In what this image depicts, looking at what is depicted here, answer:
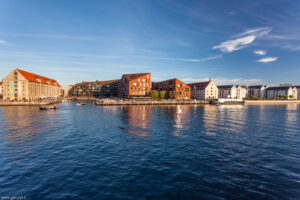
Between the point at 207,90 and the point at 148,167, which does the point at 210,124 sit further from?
the point at 207,90

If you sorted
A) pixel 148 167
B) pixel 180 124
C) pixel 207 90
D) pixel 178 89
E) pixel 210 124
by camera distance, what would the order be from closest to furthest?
pixel 148 167
pixel 180 124
pixel 210 124
pixel 178 89
pixel 207 90

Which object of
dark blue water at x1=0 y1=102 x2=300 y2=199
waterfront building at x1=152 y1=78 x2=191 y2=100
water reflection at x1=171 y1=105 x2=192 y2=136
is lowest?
dark blue water at x1=0 y1=102 x2=300 y2=199

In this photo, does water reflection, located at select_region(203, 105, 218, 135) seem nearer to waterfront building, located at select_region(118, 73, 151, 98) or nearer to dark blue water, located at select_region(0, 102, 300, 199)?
dark blue water, located at select_region(0, 102, 300, 199)

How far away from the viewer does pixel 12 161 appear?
1861 cm

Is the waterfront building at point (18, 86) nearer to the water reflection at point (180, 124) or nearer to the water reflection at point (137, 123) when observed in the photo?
the water reflection at point (137, 123)

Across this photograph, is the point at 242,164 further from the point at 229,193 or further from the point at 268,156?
the point at 229,193

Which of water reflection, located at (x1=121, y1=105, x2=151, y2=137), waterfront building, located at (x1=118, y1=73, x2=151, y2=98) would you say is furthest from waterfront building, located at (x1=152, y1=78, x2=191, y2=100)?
water reflection, located at (x1=121, y1=105, x2=151, y2=137)

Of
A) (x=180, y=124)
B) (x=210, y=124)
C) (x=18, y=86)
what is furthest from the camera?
(x=18, y=86)

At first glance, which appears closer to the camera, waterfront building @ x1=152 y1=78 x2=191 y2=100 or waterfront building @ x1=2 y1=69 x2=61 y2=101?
waterfront building @ x1=2 y1=69 x2=61 y2=101

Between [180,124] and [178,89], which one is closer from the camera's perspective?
[180,124]

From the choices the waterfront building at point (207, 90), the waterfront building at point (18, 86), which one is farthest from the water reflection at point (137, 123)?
the waterfront building at point (207, 90)

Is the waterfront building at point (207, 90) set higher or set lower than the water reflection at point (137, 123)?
higher

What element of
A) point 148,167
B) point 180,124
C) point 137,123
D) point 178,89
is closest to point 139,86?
point 178,89

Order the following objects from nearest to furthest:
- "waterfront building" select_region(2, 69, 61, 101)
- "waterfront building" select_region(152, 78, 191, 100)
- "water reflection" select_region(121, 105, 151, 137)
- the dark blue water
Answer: the dark blue water → "water reflection" select_region(121, 105, 151, 137) → "waterfront building" select_region(2, 69, 61, 101) → "waterfront building" select_region(152, 78, 191, 100)
